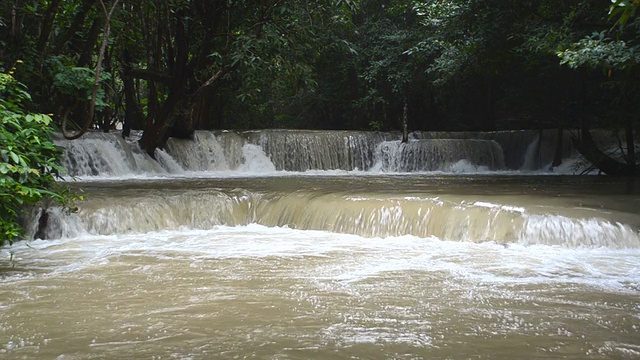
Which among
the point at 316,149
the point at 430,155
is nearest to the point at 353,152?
the point at 316,149

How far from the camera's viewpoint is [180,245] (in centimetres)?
676

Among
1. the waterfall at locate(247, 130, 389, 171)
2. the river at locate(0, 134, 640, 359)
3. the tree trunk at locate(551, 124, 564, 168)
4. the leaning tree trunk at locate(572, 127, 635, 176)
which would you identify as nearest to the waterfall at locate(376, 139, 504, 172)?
the waterfall at locate(247, 130, 389, 171)

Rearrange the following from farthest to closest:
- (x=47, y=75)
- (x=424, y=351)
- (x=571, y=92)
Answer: (x=571, y=92) < (x=47, y=75) < (x=424, y=351)

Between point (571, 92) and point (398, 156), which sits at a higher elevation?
point (571, 92)

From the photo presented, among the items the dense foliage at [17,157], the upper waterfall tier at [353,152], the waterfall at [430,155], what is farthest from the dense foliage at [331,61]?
the waterfall at [430,155]

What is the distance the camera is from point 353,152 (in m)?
16.9

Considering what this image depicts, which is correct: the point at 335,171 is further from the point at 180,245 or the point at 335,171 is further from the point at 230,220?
the point at 180,245

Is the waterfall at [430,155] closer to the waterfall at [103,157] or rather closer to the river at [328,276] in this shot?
the waterfall at [103,157]

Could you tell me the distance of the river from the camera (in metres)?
3.27

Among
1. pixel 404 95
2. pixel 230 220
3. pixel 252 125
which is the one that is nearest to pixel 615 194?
pixel 230 220

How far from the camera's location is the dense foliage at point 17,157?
4.93 m

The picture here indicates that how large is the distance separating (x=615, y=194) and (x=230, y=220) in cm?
538

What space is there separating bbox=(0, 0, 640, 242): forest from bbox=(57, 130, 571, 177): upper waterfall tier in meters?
0.83

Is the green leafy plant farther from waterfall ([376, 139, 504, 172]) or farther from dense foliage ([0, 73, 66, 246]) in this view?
waterfall ([376, 139, 504, 172])
